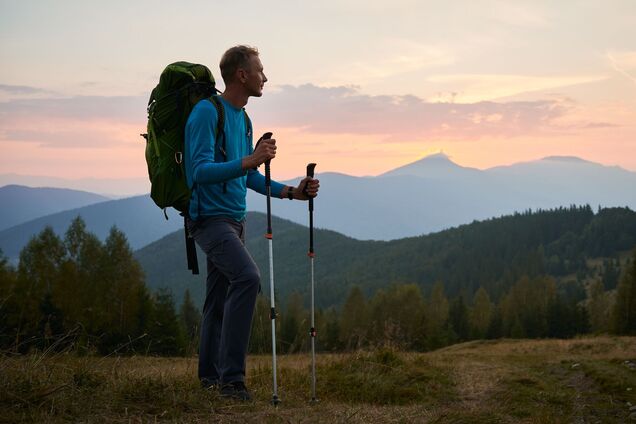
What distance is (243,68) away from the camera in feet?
20.1

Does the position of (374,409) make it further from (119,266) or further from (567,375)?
(119,266)

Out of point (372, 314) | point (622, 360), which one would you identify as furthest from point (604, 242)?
point (622, 360)

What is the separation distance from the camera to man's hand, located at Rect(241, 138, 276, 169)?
5676 mm

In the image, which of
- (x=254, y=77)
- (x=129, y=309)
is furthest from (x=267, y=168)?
(x=129, y=309)

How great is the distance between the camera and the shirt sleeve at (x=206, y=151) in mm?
5719

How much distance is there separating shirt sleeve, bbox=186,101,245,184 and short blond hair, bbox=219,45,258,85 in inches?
15.3

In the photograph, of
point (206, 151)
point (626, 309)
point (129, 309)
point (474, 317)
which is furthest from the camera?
point (474, 317)

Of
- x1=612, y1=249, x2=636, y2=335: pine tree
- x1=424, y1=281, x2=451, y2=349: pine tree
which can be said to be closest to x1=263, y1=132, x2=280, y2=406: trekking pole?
x1=424, y1=281, x2=451, y2=349: pine tree

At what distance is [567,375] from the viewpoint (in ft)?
36.8

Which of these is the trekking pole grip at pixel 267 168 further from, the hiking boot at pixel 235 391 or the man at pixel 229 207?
the hiking boot at pixel 235 391

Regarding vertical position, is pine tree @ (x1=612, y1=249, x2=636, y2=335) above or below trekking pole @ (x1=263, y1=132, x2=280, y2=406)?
below

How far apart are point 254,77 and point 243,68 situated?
0.46ft

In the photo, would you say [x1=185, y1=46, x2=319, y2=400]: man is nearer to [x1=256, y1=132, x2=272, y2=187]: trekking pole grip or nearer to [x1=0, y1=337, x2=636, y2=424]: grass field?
[x1=256, y1=132, x2=272, y2=187]: trekking pole grip

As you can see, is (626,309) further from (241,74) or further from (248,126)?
(241,74)
